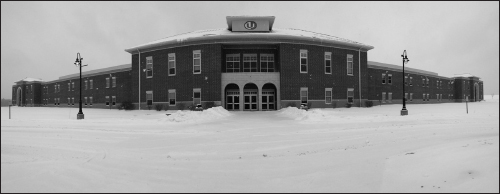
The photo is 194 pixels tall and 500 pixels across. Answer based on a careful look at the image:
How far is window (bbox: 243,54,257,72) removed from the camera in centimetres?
3400

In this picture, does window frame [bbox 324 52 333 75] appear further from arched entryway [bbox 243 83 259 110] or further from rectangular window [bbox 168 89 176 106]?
rectangular window [bbox 168 89 176 106]

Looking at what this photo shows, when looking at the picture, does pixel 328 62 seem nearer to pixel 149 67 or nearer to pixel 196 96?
pixel 196 96

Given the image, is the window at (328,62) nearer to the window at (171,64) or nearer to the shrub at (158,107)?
the window at (171,64)

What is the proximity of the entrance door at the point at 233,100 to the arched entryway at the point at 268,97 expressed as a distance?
2812 mm

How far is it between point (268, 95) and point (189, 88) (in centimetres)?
889

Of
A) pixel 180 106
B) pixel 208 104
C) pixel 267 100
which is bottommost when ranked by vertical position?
pixel 180 106

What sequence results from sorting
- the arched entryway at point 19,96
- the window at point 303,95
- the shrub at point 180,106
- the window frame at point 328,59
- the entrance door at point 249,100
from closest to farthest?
1. the shrub at point 180,106
2. the window at point 303,95
3. the entrance door at point 249,100
4. the window frame at point 328,59
5. the arched entryway at point 19,96

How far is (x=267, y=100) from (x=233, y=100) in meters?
3.83

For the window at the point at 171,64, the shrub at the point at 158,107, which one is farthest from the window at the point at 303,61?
the shrub at the point at 158,107

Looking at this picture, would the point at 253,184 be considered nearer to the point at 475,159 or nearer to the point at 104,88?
the point at 475,159

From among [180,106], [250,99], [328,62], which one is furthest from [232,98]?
[328,62]

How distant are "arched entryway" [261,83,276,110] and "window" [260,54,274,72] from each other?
79.7 inches

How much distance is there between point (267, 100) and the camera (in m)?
33.2

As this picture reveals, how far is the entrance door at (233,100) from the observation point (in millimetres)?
33000
